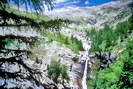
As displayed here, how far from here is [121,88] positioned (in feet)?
51.1

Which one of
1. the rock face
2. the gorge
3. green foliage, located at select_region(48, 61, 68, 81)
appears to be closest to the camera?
the gorge

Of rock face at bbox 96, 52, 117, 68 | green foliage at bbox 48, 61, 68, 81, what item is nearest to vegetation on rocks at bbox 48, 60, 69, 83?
green foliage at bbox 48, 61, 68, 81

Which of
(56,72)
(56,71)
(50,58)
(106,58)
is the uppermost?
(50,58)

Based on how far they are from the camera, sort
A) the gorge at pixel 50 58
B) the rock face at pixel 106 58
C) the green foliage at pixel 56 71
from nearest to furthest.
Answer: the gorge at pixel 50 58 < the green foliage at pixel 56 71 < the rock face at pixel 106 58

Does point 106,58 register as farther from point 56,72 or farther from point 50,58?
point 50,58

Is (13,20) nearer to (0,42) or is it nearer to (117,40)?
(0,42)

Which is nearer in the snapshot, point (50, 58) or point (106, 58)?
point (106, 58)

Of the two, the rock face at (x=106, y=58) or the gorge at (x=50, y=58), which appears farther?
the rock face at (x=106, y=58)

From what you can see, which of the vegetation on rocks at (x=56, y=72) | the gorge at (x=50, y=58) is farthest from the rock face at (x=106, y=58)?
the vegetation on rocks at (x=56, y=72)

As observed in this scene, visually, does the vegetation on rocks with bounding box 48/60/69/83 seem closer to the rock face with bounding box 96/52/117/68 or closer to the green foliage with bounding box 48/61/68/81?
the green foliage with bounding box 48/61/68/81

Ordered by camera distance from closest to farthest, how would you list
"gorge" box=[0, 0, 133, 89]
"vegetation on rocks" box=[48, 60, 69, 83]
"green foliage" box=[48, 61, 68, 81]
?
"gorge" box=[0, 0, 133, 89]
"vegetation on rocks" box=[48, 60, 69, 83]
"green foliage" box=[48, 61, 68, 81]

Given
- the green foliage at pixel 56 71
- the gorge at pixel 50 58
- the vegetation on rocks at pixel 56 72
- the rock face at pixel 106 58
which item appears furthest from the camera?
the rock face at pixel 106 58

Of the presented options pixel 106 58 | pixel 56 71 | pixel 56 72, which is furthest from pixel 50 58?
pixel 106 58

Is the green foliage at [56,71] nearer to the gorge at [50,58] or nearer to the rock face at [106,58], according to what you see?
the gorge at [50,58]
